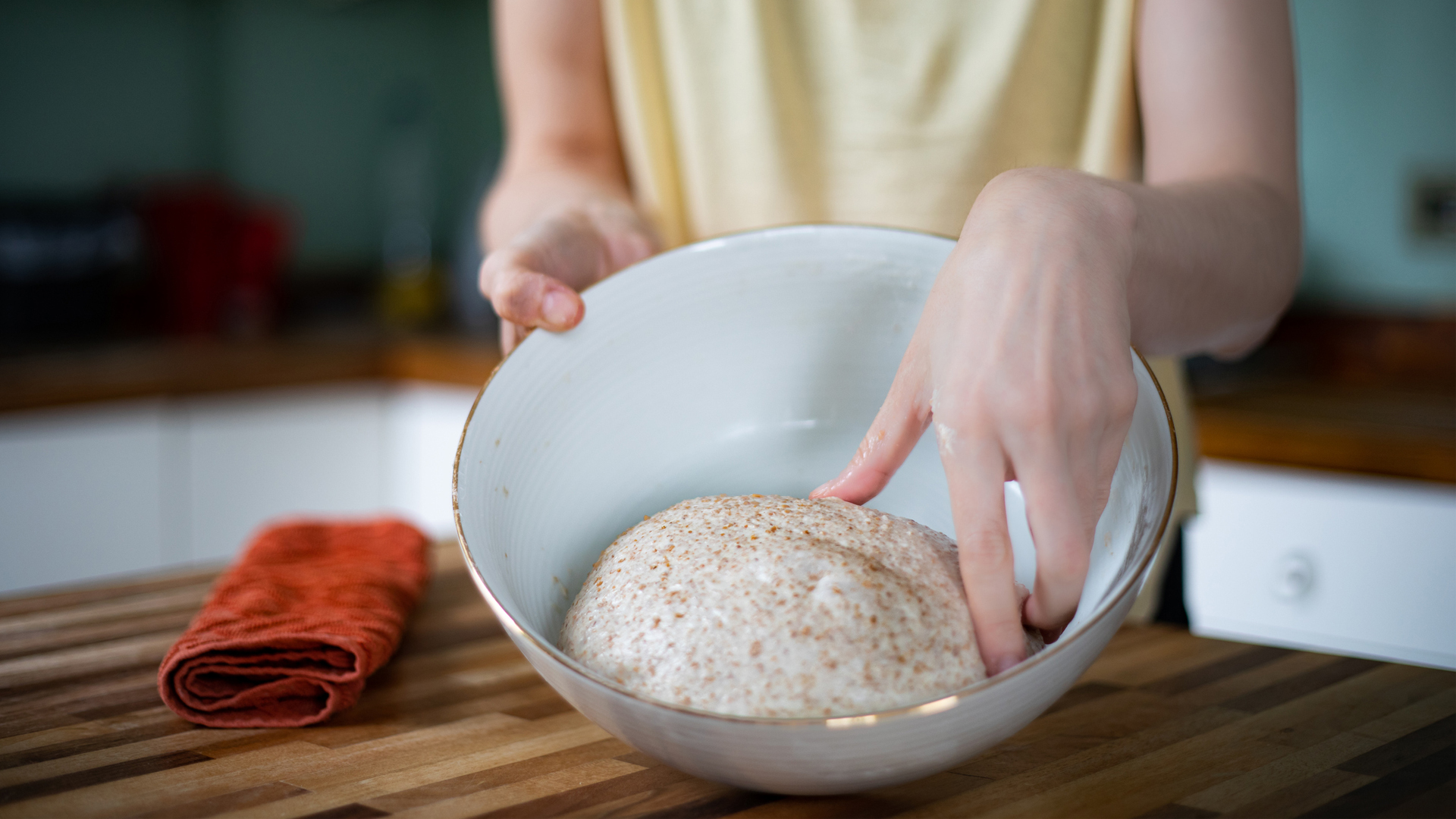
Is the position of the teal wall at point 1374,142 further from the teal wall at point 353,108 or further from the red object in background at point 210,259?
the red object in background at point 210,259

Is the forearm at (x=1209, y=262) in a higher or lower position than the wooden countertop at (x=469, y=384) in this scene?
higher

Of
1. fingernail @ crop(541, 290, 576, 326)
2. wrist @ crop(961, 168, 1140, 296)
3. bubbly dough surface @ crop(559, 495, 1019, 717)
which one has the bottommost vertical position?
bubbly dough surface @ crop(559, 495, 1019, 717)

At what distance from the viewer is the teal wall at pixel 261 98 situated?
2258 mm

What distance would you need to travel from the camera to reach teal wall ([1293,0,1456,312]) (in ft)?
5.71

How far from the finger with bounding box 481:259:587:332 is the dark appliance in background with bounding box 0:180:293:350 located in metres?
1.77

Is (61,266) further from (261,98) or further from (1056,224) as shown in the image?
(1056,224)

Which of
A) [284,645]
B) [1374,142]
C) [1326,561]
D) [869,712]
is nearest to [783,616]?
[869,712]

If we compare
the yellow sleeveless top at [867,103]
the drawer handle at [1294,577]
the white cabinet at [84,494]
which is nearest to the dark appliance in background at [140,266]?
the white cabinet at [84,494]

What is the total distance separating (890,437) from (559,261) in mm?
296

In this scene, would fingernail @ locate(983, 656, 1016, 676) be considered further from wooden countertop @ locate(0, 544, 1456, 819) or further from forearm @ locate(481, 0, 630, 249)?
forearm @ locate(481, 0, 630, 249)

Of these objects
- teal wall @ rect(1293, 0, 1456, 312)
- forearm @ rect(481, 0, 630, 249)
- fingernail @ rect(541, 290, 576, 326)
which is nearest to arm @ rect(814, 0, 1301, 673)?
fingernail @ rect(541, 290, 576, 326)

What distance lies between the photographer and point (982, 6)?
79 centimetres

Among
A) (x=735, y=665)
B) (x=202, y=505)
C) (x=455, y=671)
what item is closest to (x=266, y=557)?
(x=455, y=671)

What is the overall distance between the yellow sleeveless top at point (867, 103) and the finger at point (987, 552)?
1.38 ft
